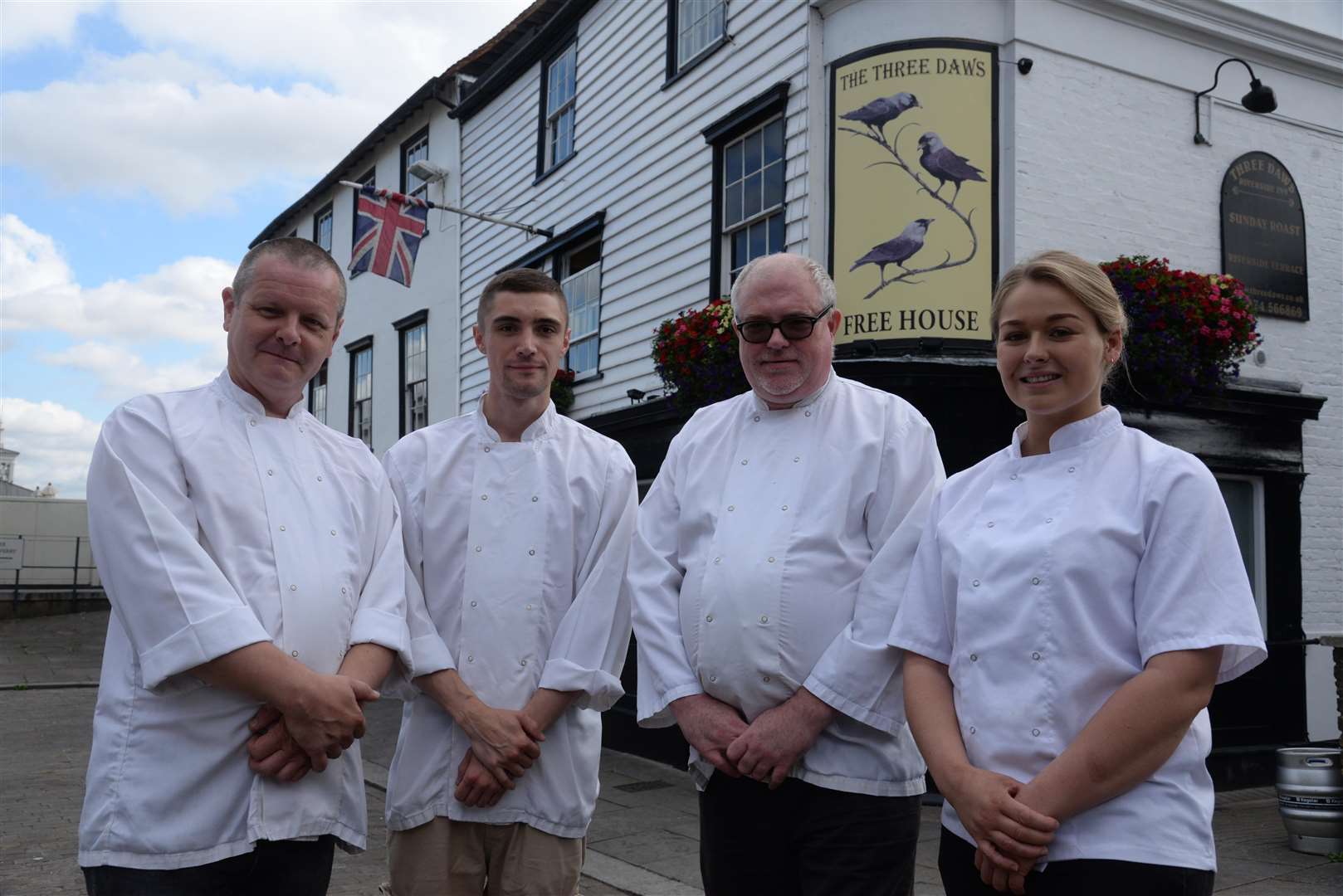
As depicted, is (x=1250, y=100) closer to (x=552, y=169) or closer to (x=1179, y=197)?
(x=1179, y=197)

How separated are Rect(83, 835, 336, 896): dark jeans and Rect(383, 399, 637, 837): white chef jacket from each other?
460 millimetres

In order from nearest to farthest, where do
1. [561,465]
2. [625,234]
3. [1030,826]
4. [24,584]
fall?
[1030,826] → [561,465] → [625,234] → [24,584]

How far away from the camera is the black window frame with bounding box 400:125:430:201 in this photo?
50.9 ft

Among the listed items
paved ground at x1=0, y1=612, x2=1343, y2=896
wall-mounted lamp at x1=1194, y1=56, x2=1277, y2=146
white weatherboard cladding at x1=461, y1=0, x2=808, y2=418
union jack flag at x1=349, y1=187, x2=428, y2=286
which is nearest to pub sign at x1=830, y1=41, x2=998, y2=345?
white weatherboard cladding at x1=461, y1=0, x2=808, y2=418

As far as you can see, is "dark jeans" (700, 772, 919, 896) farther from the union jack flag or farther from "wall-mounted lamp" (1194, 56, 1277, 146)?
the union jack flag

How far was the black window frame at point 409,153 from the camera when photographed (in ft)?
50.9

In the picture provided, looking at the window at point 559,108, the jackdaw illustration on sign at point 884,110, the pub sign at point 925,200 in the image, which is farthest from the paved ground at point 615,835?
the window at point 559,108

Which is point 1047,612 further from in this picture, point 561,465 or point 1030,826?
point 561,465

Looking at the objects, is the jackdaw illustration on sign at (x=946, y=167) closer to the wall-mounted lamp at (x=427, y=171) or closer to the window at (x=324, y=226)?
the wall-mounted lamp at (x=427, y=171)

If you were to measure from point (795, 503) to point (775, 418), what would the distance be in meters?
0.29

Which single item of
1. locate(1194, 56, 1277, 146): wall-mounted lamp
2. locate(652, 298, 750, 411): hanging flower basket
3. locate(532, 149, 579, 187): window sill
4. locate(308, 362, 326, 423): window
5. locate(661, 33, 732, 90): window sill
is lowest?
locate(652, 298, 750, 411): hanging flower basket

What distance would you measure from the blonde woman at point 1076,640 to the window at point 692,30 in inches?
299

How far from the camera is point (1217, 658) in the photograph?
2066 mm

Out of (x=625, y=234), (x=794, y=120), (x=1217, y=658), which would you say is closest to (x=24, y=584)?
(x=625, y=234)
